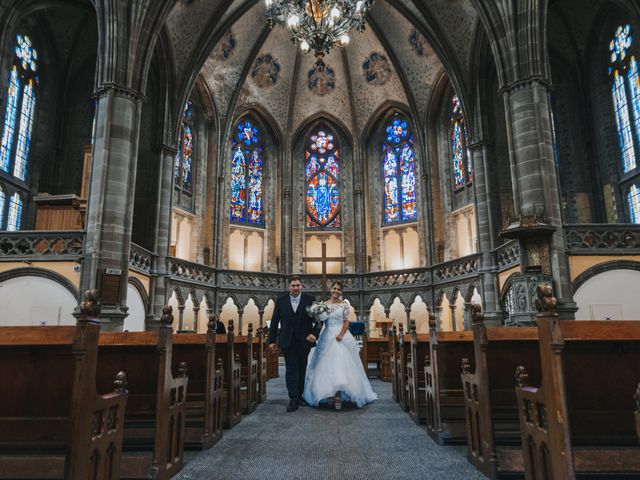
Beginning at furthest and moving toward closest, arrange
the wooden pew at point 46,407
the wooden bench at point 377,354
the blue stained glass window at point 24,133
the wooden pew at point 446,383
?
the blue stained glass window at point 24,133, the wooden bench at point 377,354, the wooden pew at point 446,383, the wooden pew at point 46,407

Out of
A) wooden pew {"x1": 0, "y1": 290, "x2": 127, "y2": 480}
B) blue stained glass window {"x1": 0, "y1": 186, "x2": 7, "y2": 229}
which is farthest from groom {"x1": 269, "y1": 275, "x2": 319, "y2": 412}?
blue stained glass window {"x1": 0, "y1": 186, "x2": 7, "y2": 229}

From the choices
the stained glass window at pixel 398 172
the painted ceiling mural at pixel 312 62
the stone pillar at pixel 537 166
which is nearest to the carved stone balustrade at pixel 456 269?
the stained glass window at pixel 398 172

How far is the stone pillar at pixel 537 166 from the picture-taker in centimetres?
1197

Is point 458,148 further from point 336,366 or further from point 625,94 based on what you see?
point 336,366

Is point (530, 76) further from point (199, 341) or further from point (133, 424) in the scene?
point (133, 424)

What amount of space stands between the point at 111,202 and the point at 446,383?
10.1 m

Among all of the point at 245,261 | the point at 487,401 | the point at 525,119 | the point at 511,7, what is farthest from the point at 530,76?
the point at 245,261

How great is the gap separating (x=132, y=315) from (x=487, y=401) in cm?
1302

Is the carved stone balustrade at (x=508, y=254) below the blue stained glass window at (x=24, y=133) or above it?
below

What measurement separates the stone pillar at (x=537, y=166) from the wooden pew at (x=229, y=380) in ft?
27.1

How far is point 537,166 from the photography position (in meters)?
12.6

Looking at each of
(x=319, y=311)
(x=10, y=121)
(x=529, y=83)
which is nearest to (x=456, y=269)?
(x=529, y=83)

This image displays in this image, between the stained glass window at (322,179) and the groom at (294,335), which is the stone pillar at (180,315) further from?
the groom at (294,335)

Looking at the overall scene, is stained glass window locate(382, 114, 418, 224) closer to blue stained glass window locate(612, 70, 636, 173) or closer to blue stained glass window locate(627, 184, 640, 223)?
blue stained glass window locate(612, 70, 636, 173)
